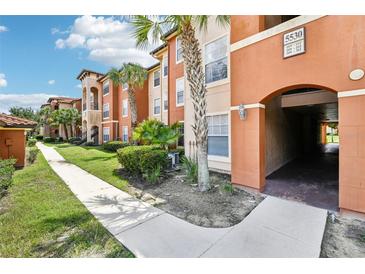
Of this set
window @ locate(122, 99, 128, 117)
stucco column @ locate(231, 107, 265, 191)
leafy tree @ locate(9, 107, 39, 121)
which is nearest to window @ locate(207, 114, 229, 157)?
stucco column @ locate(231, 107, 265, 191)

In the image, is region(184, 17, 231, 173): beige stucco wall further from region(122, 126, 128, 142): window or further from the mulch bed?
region(122, 126, 128, 142): window

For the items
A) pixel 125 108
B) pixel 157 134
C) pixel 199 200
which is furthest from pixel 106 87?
pixel 199 200

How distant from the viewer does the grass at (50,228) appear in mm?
3744

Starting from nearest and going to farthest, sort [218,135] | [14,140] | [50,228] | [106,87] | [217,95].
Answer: [50,228] → [218,135] → [217,95] → [14,140] → [106,87]

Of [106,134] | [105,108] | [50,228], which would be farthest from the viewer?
[105,108]

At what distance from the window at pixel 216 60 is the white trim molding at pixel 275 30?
2081 millimetres

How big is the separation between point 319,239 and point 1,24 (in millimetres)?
10005

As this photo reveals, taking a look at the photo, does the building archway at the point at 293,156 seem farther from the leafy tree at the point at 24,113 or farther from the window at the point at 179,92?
the leafy tree at the point at 24,113

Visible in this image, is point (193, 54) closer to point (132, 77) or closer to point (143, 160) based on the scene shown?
point (143, 160)

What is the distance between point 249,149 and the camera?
6949 millimetres

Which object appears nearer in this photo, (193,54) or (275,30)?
(275,30)

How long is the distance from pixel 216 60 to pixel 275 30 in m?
3.81

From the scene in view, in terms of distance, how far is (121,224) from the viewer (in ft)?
15.5

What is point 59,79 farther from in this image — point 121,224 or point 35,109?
point 35,109
